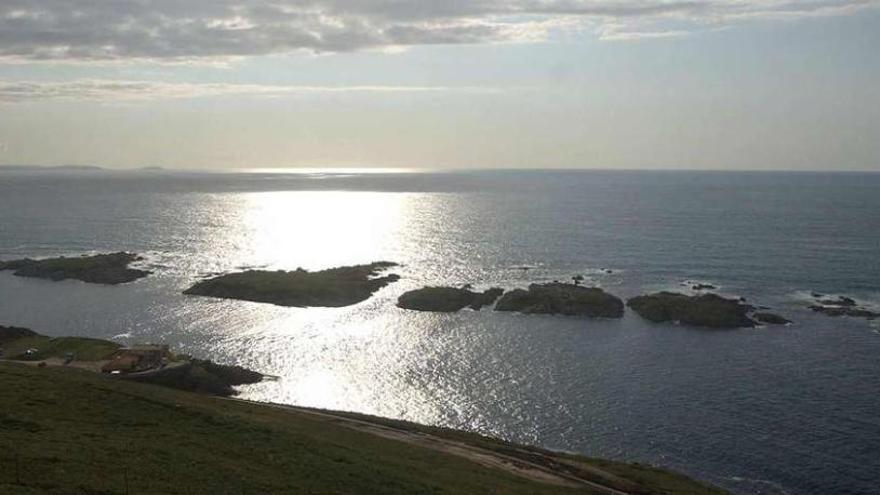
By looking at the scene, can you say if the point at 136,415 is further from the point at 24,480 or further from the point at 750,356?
the point at 750,356

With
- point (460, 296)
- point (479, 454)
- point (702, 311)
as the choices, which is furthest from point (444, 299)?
point (479, 454)

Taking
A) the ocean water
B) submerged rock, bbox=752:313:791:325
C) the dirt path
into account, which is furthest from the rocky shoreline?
the dirt path

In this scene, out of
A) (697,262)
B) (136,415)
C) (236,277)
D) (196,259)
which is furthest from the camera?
(196,259)

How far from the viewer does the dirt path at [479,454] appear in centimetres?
5078

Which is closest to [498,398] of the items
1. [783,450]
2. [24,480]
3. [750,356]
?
[783,450]

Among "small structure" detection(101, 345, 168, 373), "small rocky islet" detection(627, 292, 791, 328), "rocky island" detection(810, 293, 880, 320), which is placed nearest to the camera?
"small structure" detection(101, 345, 168, 373)

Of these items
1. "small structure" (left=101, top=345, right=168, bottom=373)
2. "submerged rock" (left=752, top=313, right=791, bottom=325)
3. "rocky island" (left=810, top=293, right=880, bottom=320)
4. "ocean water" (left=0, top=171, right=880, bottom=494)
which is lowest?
"ocean water" (left=0, top=171, right=880, bottom=494)

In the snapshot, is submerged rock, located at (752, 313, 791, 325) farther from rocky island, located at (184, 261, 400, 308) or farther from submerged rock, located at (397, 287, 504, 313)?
rocky island, located at (184, 261, 400, 308)

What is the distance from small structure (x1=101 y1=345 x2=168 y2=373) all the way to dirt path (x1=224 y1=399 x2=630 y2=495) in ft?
57.3

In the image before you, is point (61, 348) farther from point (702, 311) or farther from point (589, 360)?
point (702, 311)

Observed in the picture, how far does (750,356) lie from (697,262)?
72.7 m

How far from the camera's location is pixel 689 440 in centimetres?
6481

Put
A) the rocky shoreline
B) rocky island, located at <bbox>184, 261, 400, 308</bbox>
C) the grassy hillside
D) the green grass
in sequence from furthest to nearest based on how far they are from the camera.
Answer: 1. rocky island, located at <bbox>184, 261, 400, 308</bbox>
2. the rocky shoreline
3. the green grass
4. the grassy hillside

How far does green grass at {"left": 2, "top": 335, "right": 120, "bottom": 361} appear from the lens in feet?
263
